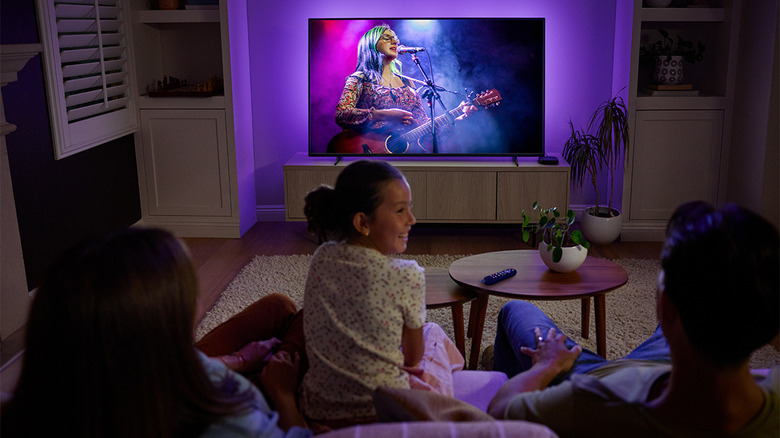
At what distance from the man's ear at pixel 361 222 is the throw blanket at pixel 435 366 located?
377mm

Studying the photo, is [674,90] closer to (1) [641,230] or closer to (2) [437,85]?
(1) [641,230]

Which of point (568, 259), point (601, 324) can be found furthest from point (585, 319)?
point (568, 259)

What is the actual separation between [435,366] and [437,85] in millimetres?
2898

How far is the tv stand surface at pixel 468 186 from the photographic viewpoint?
14.6ft

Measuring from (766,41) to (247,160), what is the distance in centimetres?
331

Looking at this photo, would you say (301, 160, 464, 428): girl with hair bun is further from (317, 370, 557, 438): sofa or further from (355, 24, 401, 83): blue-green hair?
(355, 24, 401, 83): blue-green hair

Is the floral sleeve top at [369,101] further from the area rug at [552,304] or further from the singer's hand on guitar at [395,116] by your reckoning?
the area rug at [552,304]

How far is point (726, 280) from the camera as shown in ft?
3.42

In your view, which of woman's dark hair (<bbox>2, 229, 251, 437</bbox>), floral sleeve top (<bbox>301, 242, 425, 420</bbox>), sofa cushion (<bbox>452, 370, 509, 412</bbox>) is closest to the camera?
woman's dark hair (<bbox>2, 229, 251, 437</bbox>)

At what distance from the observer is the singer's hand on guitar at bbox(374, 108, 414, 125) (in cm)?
452

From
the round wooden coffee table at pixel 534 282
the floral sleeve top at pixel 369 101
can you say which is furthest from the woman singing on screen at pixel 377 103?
the round wooden coffee table at pixel 534 282

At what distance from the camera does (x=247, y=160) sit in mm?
4840

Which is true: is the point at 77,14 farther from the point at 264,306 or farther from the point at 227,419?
the point at 227,419

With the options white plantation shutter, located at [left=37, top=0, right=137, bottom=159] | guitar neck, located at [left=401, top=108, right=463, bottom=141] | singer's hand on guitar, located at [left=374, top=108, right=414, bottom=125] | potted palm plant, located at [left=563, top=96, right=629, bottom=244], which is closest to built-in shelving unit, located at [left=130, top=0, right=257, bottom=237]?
white plantation shutter, located at [left=37, top=0, right=137, bottom=159]
